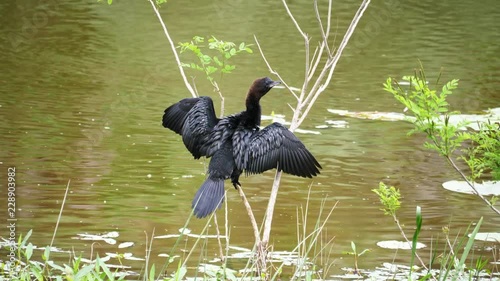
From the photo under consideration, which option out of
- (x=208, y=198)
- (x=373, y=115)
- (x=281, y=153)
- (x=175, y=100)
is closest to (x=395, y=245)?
(x=281, y=153)

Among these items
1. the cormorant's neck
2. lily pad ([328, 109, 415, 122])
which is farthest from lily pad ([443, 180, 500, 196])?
the cormorant's neck

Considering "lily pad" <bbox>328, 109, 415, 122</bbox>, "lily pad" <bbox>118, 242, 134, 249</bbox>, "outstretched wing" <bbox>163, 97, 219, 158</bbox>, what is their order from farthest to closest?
"lily pad" <bbox>328, 109, 415, 122</bbox> < "lily pad" <bbox>118, 242, 134, 249</bbox> < "outstretched wing" <bbox>163, 97, 219, 158</bbox>

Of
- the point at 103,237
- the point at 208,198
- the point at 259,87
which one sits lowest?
the point at 103,237

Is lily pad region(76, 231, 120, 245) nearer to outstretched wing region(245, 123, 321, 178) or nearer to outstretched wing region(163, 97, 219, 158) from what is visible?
outstretched wing region(163, 97, 219, 158)

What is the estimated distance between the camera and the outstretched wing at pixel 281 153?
→ 4.73m

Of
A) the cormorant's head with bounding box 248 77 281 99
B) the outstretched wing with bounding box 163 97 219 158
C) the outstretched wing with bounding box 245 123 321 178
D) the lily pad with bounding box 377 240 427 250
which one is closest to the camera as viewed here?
the outstretched wing with bounding box 245 123 321 178

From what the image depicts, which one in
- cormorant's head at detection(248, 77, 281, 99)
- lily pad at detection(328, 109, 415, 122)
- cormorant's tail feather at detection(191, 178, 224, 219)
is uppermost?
cormorant's head at detection(248, 77, 281, 99)

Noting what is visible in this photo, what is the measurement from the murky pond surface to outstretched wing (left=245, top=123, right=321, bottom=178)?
83 cm

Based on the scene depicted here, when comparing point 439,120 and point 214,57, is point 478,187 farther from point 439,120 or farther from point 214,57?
point 439,120

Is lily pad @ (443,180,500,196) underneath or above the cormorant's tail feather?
underneath

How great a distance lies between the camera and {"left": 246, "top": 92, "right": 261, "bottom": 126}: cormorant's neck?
16.0 feet

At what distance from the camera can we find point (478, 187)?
23.7 feet

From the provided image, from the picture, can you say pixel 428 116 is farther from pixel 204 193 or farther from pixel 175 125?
pixel 175 125

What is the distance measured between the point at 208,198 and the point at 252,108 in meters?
0.59
